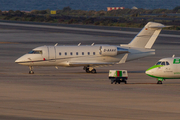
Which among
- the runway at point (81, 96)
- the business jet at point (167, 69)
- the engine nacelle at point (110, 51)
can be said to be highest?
the engine nacelle at point (110, 51)

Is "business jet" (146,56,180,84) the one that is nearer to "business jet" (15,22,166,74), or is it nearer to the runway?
the runway

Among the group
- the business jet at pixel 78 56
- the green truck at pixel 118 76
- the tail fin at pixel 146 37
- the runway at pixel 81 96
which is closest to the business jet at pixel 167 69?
the runway at pixel 81 96

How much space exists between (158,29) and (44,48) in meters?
12.6

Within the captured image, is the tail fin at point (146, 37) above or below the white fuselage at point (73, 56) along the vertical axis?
above

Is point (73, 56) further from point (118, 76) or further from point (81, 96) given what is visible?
point (81, 96)

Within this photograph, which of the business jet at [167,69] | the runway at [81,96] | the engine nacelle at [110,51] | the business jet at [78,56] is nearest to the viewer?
the runway at [81,96]

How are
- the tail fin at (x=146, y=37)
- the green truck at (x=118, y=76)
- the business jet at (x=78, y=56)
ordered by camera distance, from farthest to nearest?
the tail fin at (x=146, y=37) < the business jet at (x=78, y=56) < the green truck at (x=118, y=76)

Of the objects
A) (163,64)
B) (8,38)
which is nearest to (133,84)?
(163,64)

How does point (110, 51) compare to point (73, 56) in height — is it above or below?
above

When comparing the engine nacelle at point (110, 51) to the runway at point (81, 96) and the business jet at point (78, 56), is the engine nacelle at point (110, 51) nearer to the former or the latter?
the business jet at point (78, 56)

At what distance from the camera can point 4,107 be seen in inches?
920

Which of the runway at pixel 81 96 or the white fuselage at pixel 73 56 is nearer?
the runway at pixel 81 96

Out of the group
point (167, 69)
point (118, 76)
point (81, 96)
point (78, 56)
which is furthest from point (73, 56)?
point (81, 96)

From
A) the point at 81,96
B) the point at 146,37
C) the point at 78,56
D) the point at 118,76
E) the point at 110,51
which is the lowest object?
the point at 81,96
